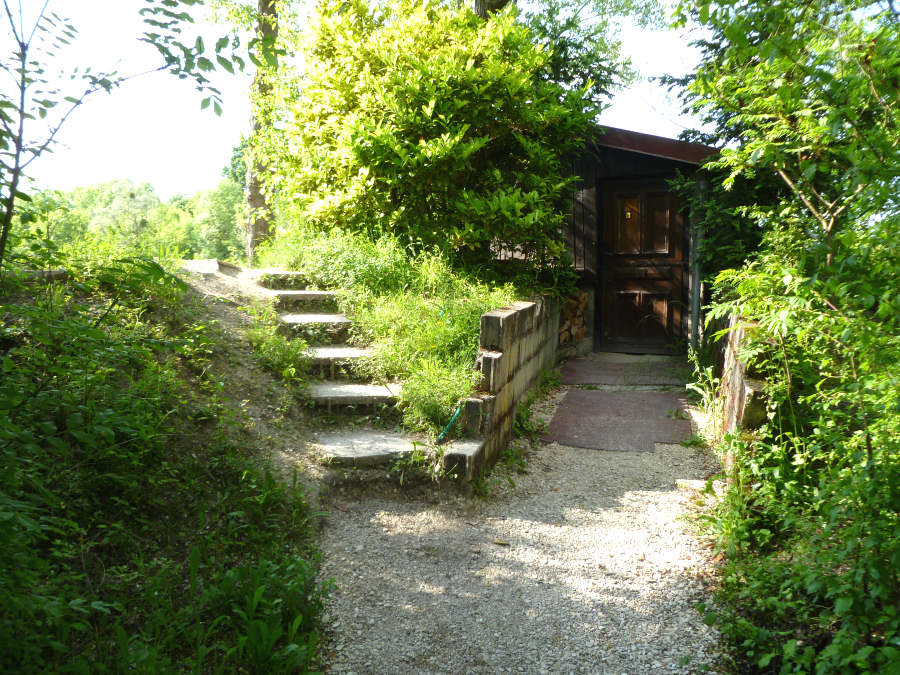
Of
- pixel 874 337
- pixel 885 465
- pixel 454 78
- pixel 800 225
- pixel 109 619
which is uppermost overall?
pixel 454 78

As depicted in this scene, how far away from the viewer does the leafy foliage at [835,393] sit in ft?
7.22

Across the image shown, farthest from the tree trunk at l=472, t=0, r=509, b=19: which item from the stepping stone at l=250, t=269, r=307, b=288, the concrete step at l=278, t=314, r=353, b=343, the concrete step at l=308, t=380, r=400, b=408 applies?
the concrete step at l=308, t=380, r=400, b=408

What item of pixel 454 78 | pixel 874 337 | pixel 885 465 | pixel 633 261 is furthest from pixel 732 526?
pixel 633 261

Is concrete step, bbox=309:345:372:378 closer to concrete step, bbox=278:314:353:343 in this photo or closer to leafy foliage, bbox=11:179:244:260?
concrete step, bbox=278:314:353:343

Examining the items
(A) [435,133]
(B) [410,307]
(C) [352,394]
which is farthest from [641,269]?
(C) [352,394]

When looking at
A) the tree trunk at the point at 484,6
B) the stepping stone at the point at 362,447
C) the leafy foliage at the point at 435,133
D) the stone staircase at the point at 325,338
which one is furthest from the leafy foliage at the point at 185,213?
the stepping stone at the point at 362,447

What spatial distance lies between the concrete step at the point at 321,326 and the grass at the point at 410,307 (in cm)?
14

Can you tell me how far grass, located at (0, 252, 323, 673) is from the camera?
6.61 feet

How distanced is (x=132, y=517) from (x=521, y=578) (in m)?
2.00

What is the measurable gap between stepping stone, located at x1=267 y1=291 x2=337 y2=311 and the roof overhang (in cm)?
445

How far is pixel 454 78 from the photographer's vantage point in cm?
676

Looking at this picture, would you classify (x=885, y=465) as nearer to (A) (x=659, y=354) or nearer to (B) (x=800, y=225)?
(B) (x=800, y=225)

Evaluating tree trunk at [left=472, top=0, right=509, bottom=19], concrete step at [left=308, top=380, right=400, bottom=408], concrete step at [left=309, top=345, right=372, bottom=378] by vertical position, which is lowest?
concrete step at [left=308, top=380, right=400, bottom=408]

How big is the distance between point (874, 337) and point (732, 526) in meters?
1.40
